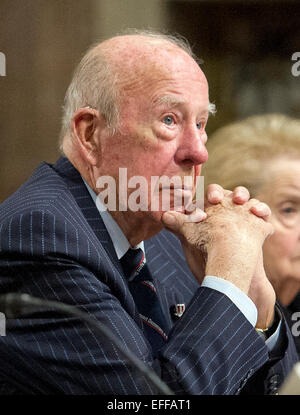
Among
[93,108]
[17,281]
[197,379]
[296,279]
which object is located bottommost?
[296,279]

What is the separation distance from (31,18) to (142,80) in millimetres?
2519

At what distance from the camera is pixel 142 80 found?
2.18m

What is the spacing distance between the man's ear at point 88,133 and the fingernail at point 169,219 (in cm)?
24

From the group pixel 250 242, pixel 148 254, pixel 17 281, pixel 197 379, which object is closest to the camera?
pixel 197 379

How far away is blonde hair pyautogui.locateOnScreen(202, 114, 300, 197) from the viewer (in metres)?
2.73

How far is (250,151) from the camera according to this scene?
9.10 feet

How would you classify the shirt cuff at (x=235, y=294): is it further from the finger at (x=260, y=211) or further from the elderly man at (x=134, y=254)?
the finger at (x=260, y=211)

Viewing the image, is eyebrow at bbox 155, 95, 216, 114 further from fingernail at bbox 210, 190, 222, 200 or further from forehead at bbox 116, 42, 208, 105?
fingernail at bbox 210, 190, 222, 200

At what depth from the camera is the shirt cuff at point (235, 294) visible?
1899 millimetres

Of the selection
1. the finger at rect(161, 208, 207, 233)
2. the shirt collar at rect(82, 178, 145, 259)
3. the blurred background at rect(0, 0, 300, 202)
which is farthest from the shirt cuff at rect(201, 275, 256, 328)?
the blurred background at rect(0, 0, 300, 202)
